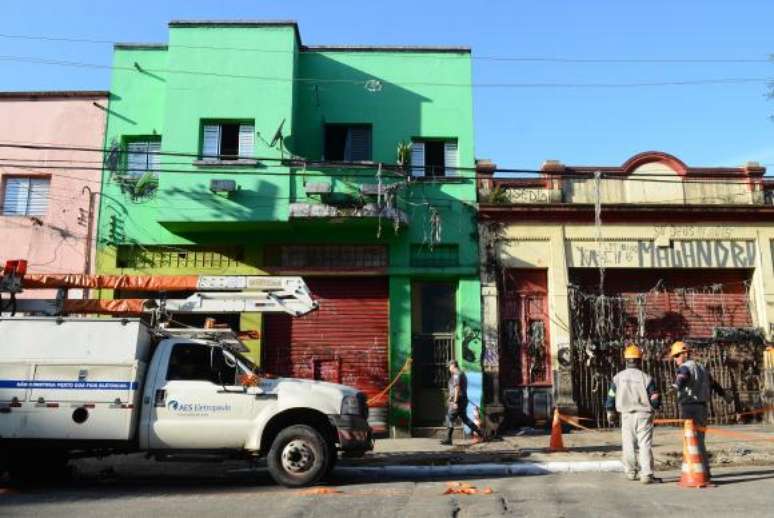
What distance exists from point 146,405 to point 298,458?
7.28 feet

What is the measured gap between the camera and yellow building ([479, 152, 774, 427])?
1625 cm

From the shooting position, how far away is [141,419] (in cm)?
939

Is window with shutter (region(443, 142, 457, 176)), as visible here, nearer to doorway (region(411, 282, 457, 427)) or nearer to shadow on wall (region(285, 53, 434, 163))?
shadow on wall (region(285, 53, 434, 163))

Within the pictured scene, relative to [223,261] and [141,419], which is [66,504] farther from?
[223,261]

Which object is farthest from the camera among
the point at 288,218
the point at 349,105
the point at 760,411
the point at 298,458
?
the point at 349,105

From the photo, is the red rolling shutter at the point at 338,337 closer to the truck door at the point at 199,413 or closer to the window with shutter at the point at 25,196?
the window with shutter at the point at 25,196

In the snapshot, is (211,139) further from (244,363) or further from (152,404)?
(152,404)

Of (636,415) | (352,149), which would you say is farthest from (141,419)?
(352,149)

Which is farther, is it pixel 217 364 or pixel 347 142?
pixel 347 142

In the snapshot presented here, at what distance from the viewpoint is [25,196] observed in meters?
16.7

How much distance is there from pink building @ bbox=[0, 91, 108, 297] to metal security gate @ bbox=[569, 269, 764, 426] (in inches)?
466

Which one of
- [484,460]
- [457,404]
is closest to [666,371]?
[457,404]

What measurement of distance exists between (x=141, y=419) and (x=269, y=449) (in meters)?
1.79

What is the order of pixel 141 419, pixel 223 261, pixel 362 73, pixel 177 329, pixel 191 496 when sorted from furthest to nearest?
1. pixel 362 73
2. pixel 223 261
3. pixel 177 329
4. pixel 141 419
5. pixel 191 496
